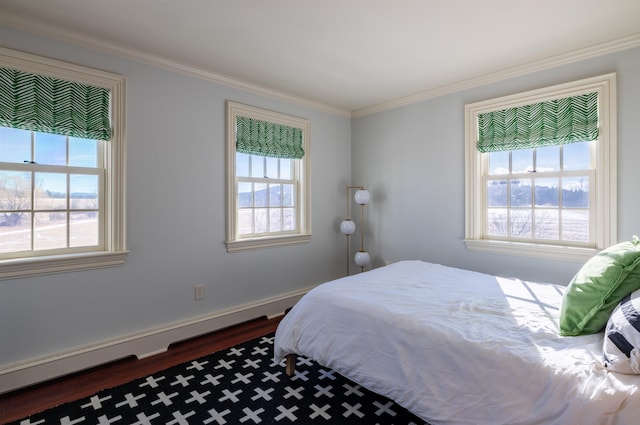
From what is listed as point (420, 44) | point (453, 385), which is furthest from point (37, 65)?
point (453, 385)

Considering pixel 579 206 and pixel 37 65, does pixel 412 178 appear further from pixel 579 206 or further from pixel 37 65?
pixel 37 65

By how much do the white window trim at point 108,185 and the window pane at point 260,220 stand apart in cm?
129

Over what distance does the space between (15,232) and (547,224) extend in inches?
168

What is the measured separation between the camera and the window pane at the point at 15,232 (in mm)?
2197

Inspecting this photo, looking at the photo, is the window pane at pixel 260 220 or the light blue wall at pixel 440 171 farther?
the window pane at pixel 260 220

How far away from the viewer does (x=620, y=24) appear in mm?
2283

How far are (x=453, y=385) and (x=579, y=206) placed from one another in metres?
2.27

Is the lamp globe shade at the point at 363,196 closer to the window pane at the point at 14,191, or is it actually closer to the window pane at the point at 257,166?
the window pane at the point at 257,166

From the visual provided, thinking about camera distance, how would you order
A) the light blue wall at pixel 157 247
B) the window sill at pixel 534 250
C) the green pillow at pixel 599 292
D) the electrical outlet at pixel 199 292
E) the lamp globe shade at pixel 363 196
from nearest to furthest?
the green pillow at pixel 599 292
the light blue wall at pixel 157 247
the window sill at pixel 534 250
the electrical outlet at pixel 199 292
the lamp globe shade at pixel 363 196

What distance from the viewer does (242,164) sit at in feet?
11.3

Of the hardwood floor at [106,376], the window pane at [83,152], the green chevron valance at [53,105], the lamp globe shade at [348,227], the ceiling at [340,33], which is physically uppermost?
the ceiling at [340,33]

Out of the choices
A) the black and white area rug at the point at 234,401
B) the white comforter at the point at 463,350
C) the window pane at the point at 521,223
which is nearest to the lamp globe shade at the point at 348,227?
the white comforter at the point at 463,350

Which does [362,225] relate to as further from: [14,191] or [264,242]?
[14,191]

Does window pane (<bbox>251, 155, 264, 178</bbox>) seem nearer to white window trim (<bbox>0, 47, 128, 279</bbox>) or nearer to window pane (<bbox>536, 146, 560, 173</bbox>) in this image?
white window trim (<bbox>0, 47, 128, 279</bbox>)
